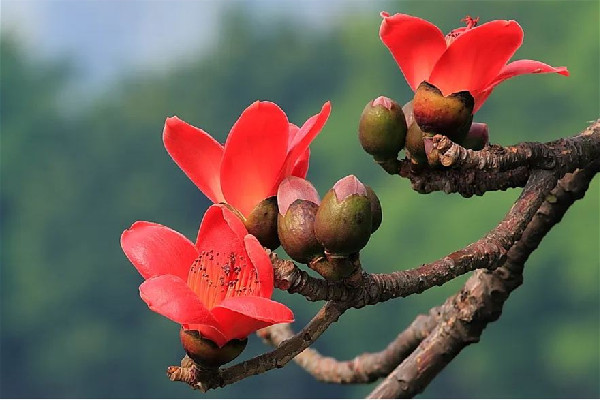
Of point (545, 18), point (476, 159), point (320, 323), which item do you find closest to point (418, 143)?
point (476, 159)

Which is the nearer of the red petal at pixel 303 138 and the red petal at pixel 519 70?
the red petal at pixel 303 138

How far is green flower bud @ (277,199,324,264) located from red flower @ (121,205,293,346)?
30 mm

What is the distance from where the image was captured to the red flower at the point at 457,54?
836 millimetres

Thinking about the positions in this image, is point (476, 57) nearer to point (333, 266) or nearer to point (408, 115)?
point (408, 115)

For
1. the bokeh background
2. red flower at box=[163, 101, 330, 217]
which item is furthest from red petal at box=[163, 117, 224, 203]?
the bokeh background

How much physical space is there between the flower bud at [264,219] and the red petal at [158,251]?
47 mm

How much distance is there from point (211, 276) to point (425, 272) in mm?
167

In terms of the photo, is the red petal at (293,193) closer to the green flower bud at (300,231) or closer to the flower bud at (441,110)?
the green flower bud at (300,231)

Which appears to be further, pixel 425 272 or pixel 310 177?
pixel 310 177

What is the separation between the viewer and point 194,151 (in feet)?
2.68

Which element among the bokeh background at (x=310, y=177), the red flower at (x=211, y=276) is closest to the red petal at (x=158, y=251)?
the red flower at (x=211, y=276)

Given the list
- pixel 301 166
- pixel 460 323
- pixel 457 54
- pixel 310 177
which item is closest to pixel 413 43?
pixel 457 54

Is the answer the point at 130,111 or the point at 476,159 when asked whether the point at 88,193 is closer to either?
the point at 130,111

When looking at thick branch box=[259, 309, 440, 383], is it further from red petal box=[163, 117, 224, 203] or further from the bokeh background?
the bokeh background
